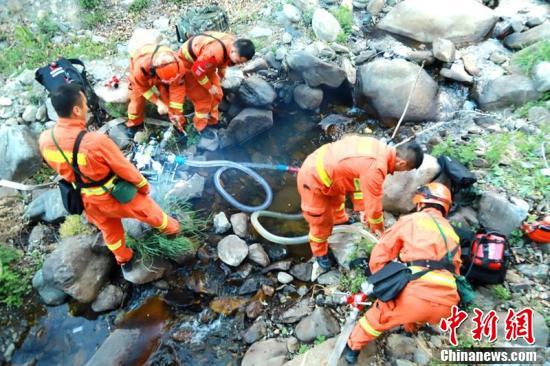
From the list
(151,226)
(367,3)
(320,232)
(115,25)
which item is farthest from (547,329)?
(115,25)

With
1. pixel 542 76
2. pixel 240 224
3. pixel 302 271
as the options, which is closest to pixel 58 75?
pixel 240 224

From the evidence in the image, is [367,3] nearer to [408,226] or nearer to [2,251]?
[408,226]

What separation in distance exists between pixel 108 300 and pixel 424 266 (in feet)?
11.9

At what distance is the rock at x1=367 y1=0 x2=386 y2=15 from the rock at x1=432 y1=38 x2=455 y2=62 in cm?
163

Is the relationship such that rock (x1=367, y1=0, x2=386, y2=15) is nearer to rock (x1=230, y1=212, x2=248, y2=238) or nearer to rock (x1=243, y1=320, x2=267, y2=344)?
rock (x1=230, y1=212, x2=248, y2=238)

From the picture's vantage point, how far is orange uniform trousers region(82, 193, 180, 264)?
411 centimetres

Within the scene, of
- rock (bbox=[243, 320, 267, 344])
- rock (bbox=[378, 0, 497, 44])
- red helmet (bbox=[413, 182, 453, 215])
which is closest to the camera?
red helmet (bbox=[413, 182, 453, 215])

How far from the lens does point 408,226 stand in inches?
131


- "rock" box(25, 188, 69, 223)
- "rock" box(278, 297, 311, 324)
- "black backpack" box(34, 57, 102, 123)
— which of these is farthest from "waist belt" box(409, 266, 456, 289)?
"black backpack" box(34, 57, 102, 123)

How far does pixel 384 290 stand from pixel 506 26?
6017mm

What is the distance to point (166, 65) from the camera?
16.5 feet

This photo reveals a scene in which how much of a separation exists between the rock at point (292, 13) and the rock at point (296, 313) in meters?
5.22

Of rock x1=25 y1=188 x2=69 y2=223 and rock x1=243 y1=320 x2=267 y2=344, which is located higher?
rock x1=25 y1=188 x2=69 y2=223

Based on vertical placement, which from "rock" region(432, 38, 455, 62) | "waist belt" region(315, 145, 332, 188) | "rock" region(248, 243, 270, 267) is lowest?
"rock" region(248, 243, 270, 267)
